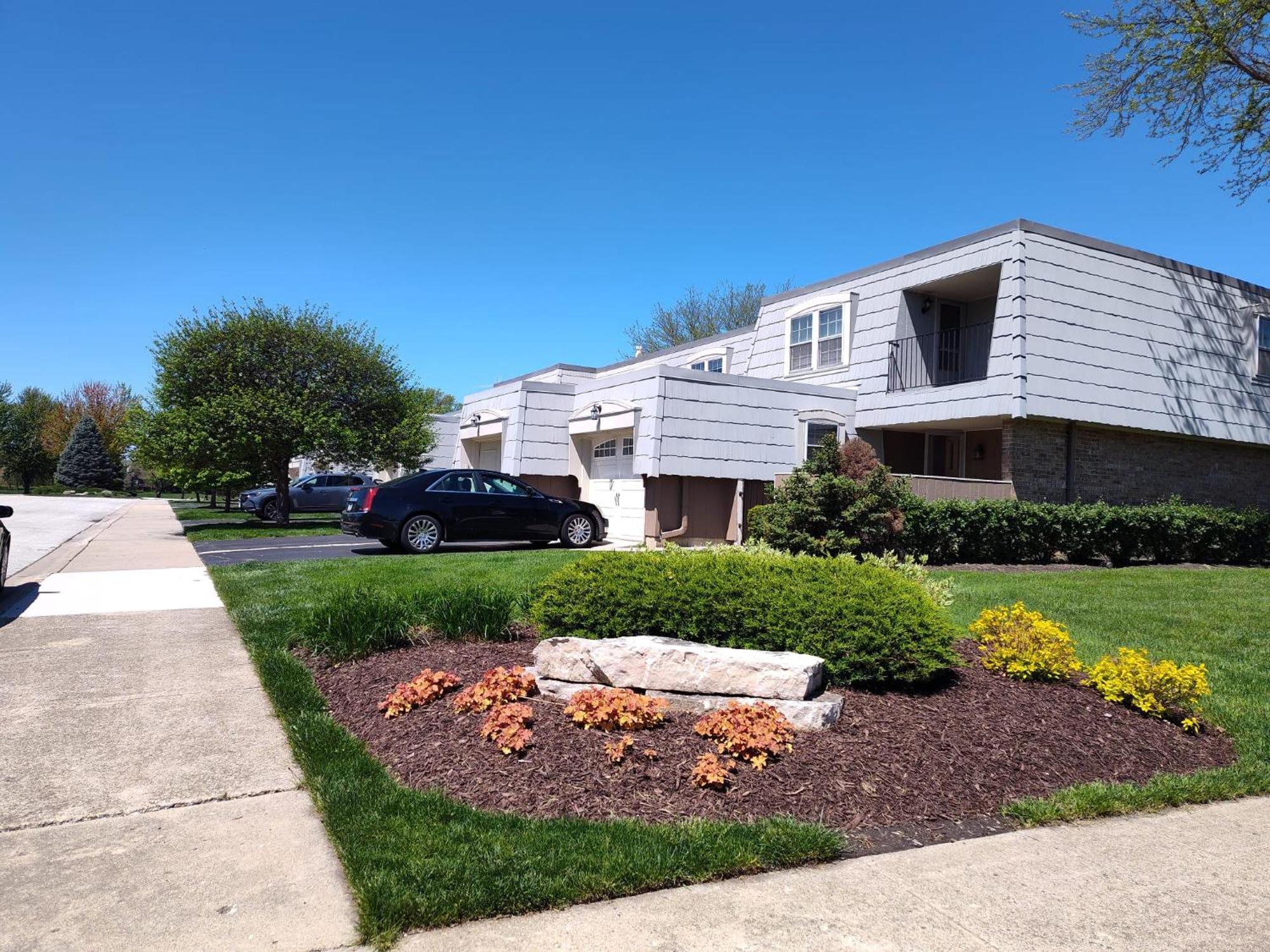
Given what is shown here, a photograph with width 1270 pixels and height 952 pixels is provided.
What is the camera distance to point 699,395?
57.0 feet

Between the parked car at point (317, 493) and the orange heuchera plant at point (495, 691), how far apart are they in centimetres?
2378

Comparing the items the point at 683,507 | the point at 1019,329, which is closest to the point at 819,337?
the point at 1019,329

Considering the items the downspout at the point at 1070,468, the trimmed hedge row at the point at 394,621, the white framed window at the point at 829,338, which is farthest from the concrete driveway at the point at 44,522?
the downspout at the point at 1070,468

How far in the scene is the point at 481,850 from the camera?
339 centimetres

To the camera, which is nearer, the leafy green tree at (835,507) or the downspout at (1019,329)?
A: the leafy green tree at (835,507)

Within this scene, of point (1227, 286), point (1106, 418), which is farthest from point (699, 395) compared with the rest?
point (1227, 286)

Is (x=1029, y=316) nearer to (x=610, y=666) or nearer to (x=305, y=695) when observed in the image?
(x=610, y=666)

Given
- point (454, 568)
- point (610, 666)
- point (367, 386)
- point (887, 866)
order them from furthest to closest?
point (367, 386) → point (454, 568) → point (610, 666) → point (887, 866)

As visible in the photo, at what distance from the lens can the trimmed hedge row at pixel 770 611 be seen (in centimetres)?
521

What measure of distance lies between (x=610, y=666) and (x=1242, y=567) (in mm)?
14482

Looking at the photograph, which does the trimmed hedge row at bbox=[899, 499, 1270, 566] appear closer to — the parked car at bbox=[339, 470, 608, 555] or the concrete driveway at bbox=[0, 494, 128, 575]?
the parked car at bbox=[339, 470, 608, 555]

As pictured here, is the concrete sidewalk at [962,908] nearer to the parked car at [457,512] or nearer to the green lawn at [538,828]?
the green lawn at [538,828]

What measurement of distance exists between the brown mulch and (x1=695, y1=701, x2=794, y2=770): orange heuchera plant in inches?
2.6

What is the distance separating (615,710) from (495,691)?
0.82 meters
